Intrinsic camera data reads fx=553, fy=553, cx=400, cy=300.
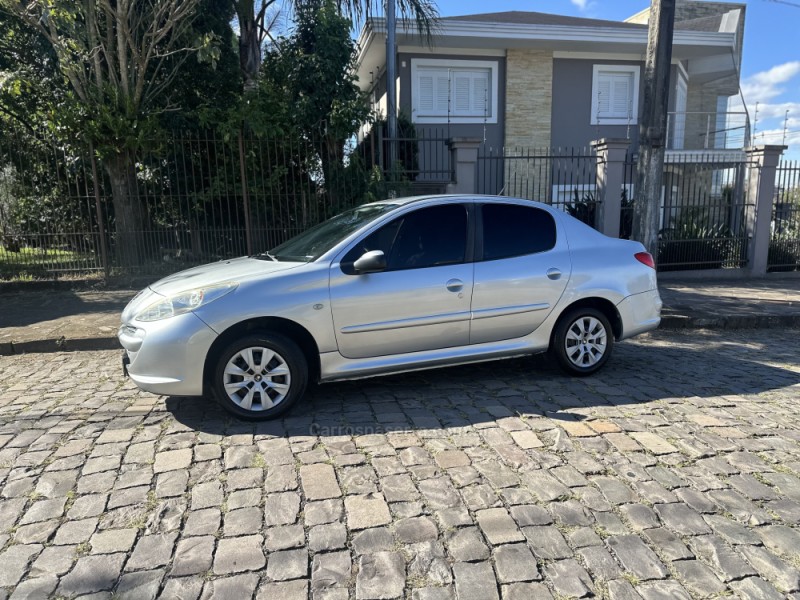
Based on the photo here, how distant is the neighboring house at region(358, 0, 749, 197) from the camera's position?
1370 cm

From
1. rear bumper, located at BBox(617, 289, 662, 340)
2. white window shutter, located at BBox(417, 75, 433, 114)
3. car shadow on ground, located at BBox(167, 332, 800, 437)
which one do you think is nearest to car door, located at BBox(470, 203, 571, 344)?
car shadow on ground, located at BBox(167, 332, 800, 437)

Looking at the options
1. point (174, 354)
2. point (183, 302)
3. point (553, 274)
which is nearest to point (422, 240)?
point (553, 274)

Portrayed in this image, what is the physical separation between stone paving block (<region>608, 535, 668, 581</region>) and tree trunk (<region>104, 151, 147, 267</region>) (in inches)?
358

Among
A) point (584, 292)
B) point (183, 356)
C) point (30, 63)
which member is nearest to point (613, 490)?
point (584, 292)

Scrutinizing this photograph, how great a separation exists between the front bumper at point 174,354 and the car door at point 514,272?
6.89 ft

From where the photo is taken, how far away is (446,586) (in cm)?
232

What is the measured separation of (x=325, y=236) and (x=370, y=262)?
2.61 ft

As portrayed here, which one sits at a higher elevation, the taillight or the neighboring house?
the neighboring house

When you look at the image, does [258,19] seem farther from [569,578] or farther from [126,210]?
[569,578]

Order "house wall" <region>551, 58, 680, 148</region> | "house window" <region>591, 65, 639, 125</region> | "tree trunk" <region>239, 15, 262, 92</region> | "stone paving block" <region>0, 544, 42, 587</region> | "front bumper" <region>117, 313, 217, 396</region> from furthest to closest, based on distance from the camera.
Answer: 1. "house window" <region>591, 65, 639, 125</region>
2. "house wall" <region>551, 58, 680, 148</region>
3. "tree trunk" <region>239, 15, 262, 92</region>
4. "front bumper" <region>117, 313, 217, 396</region>
5. "stone paving block" <region>0, 544, 42, 587</region>

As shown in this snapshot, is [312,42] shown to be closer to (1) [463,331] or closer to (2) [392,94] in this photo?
(2) [392,94]

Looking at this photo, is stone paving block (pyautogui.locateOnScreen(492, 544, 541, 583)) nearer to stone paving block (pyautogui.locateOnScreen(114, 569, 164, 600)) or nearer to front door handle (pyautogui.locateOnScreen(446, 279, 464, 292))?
stone paving block (pyautogui.locateOnScreen(114, 569, 164, 600))

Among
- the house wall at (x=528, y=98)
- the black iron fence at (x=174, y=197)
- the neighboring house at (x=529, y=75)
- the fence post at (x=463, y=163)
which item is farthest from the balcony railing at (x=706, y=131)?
the black iron fence at (x=174, y=197)

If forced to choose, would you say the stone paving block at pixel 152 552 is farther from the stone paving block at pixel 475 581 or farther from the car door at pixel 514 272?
the car door at pixel 514 272
